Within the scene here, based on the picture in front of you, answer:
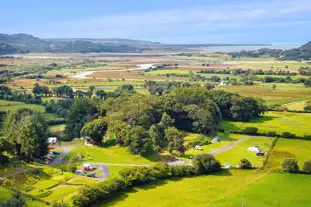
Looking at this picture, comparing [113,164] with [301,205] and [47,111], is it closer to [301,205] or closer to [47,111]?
[301,205]

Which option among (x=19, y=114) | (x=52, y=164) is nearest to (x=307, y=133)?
(x=52, y=164)

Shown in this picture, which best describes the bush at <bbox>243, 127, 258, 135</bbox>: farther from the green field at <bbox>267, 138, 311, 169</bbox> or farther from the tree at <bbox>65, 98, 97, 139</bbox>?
the tree at <bbox>65, 98, 97, 139</bbox>

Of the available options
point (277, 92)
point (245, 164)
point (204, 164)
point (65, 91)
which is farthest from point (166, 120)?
Result: point (277, 92)

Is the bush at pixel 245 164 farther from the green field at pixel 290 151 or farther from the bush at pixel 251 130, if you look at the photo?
the bush at pixel 251 130

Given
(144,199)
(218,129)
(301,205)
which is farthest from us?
(218,129)

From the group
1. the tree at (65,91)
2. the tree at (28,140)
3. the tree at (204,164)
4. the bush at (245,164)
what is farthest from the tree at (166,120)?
the tree at (65,91)

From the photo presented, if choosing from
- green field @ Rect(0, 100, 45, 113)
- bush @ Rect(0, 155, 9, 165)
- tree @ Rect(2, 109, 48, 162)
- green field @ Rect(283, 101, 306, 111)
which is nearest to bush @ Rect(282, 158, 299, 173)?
tree @ Rect(2, 109, 48, 162)

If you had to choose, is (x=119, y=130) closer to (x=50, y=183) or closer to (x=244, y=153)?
(x=50, y=183)
